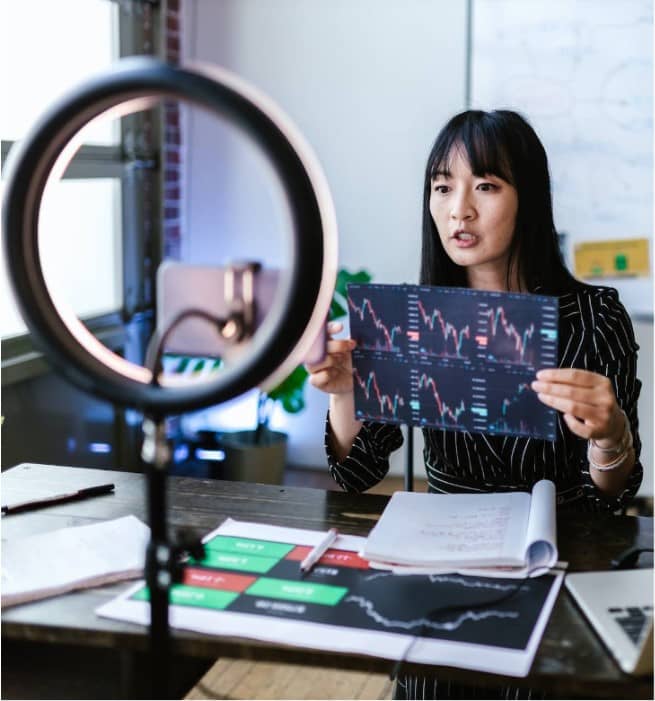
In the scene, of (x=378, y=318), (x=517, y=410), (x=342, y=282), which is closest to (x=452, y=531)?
(x=517, y=410)

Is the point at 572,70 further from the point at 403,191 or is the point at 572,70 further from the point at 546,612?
the point at 546,612

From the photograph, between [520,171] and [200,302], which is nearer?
[200,302]

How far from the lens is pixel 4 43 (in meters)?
2.91

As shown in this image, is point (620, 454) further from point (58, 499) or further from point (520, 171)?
point (58, 499)

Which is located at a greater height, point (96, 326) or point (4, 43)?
point (4, 43)

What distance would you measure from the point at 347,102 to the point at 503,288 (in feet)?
7.28

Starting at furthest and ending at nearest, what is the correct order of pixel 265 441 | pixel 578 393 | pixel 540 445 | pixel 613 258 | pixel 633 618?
pixel 265 441 < pixel 613 258 < pixel 540 445 < pixel 578 393 < pixel 633 618

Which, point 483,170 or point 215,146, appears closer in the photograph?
point 483,170

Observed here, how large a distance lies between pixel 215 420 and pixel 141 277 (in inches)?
26.7

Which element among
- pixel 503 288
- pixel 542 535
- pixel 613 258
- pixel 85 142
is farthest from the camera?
pixel 613 258

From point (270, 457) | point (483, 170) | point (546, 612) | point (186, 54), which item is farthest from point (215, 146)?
point (546, 612)

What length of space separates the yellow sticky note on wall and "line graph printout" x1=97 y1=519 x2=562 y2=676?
258 centimetres

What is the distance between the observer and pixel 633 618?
1.01 meters

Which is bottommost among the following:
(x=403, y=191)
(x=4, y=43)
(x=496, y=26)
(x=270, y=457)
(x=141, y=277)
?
(x=270, y=457)
